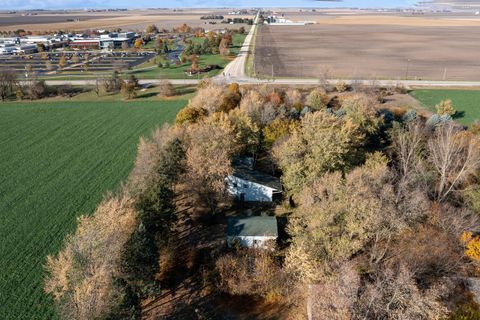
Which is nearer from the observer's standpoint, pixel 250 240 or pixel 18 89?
pixel 250 240

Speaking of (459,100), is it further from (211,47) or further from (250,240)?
(211,47)

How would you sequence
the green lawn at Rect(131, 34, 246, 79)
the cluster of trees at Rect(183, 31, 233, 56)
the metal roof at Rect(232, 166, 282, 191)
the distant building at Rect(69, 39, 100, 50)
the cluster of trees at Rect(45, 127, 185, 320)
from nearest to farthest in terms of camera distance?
the cluster of trees at Rect(45, 127, 185, 320) < the metal roof at Rect(232, 166, 282, 191) < the green lawn at Rect(131, 34, 246, 79) < the cluster of trees at Rect(183, 31, 233, 56) < the distant building at Rect(69, 39, 100, 50)

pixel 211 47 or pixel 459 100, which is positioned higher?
pixel 211 47

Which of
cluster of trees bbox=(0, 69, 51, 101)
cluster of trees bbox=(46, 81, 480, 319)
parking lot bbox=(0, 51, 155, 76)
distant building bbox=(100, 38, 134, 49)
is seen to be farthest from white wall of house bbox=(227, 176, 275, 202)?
distant building bbox=(100, 38, 134, 49)

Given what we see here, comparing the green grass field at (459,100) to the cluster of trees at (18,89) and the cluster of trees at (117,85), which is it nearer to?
the cluster of trees at (117,85)

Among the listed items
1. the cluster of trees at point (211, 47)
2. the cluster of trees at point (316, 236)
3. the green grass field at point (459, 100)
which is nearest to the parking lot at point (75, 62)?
the cluster of trees at point (211, 47)

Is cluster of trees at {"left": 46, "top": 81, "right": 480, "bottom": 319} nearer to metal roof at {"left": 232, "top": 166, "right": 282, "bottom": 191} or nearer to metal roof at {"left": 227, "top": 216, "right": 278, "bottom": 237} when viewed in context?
metal roof at {"left": 227, "top": 216, "right": 278, "bottom": 237}

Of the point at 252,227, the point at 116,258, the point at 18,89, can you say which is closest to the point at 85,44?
the point at 18,89
